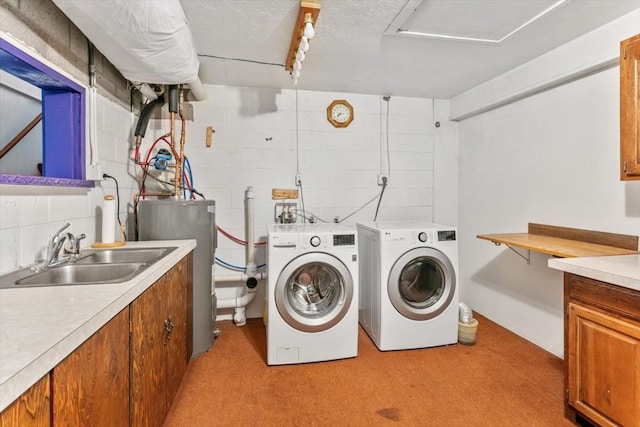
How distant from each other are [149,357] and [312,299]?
1.28 metres

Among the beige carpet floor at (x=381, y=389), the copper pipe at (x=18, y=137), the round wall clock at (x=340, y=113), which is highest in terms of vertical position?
the round wall clock at (x=340, y=113)

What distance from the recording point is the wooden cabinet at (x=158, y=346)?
1.14m

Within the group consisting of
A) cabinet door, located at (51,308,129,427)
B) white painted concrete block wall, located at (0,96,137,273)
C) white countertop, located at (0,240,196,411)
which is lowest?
cabinet door, located at (51,308,129,427)

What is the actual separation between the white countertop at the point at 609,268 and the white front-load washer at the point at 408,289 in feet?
2.73

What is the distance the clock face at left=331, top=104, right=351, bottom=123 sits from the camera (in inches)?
120

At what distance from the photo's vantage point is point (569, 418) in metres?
1.62

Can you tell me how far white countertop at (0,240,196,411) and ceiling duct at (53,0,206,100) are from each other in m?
1.07

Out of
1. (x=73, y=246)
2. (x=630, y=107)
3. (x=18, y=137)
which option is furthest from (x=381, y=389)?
(x=18, y=137)

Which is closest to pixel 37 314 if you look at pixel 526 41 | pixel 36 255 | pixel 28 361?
pixel 28 361

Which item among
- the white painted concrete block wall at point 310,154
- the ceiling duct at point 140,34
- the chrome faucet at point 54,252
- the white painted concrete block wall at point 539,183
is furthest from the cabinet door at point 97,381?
the white painted concrete block wall at point 539,183

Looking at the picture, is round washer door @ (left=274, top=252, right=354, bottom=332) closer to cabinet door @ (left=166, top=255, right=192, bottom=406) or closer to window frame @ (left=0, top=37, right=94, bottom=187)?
cabinet door @ (left=166, top=255, right=192, bottom=406)

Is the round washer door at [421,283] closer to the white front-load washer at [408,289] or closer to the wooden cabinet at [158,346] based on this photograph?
the white front-load washer at [408,289]

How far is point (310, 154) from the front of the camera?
3.02 meters

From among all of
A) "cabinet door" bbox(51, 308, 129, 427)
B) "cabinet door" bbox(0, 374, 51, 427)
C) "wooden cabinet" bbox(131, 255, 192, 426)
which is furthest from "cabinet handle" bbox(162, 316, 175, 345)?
"cabinet door" bbox(0, 374, 51, 427)
